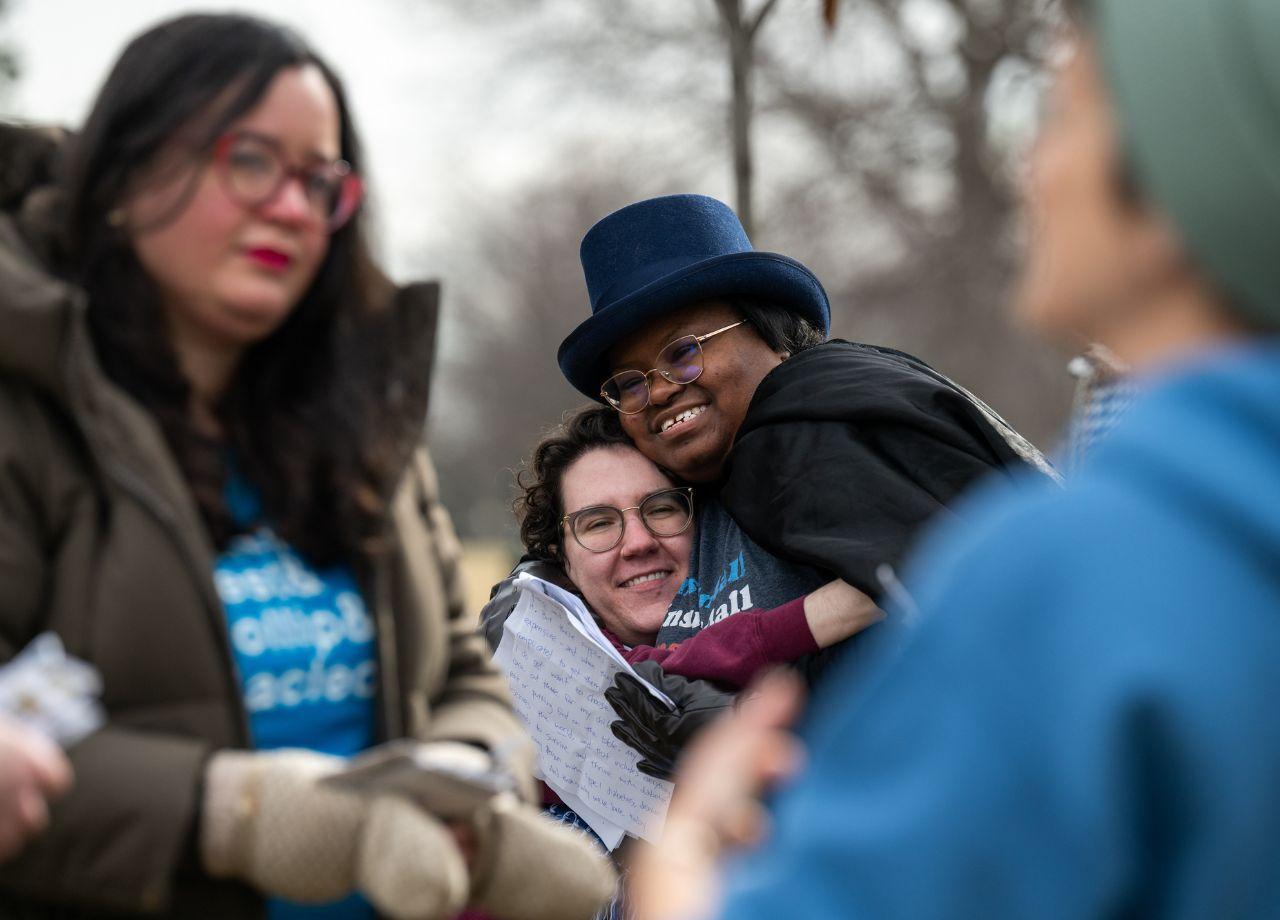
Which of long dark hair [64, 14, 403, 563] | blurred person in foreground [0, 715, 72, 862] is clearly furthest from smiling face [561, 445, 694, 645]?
blurred person in foreground [0, 715, 72, 862]

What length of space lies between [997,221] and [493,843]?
1772 centimetres

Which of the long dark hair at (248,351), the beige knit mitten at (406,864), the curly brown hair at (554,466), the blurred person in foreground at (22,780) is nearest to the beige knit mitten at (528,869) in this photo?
the beige knit mitten at (406,864)

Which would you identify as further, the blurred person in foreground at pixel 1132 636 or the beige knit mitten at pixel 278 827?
the beige knit mitten at pixel 278 827

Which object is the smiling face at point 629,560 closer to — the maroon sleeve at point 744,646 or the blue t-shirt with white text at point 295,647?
the maroon sleeve at point 744,646

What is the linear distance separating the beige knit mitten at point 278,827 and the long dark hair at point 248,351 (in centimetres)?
32

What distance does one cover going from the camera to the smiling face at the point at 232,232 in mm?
1891

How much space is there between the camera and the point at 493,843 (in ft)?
6.23

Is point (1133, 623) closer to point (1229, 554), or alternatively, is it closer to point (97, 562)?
point (1229, 554)

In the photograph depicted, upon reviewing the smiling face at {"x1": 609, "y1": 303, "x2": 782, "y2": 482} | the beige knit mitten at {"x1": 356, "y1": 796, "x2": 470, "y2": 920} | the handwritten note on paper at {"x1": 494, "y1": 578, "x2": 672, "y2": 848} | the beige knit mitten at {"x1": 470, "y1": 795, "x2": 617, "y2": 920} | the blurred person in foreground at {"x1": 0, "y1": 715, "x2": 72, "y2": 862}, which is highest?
the smiling face at {"x1": 609, "y1": 303, "x2": 782, "y2": 482}

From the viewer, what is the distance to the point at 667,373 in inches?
137

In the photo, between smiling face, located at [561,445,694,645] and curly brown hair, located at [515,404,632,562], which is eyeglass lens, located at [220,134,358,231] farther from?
curly brown hair, located at [515,404,632,562]

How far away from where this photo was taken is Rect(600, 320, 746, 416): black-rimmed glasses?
346 cm

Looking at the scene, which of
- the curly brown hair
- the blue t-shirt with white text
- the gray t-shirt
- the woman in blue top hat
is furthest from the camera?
the curly brown hair

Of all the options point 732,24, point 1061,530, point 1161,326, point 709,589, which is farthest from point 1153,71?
point 732,24
